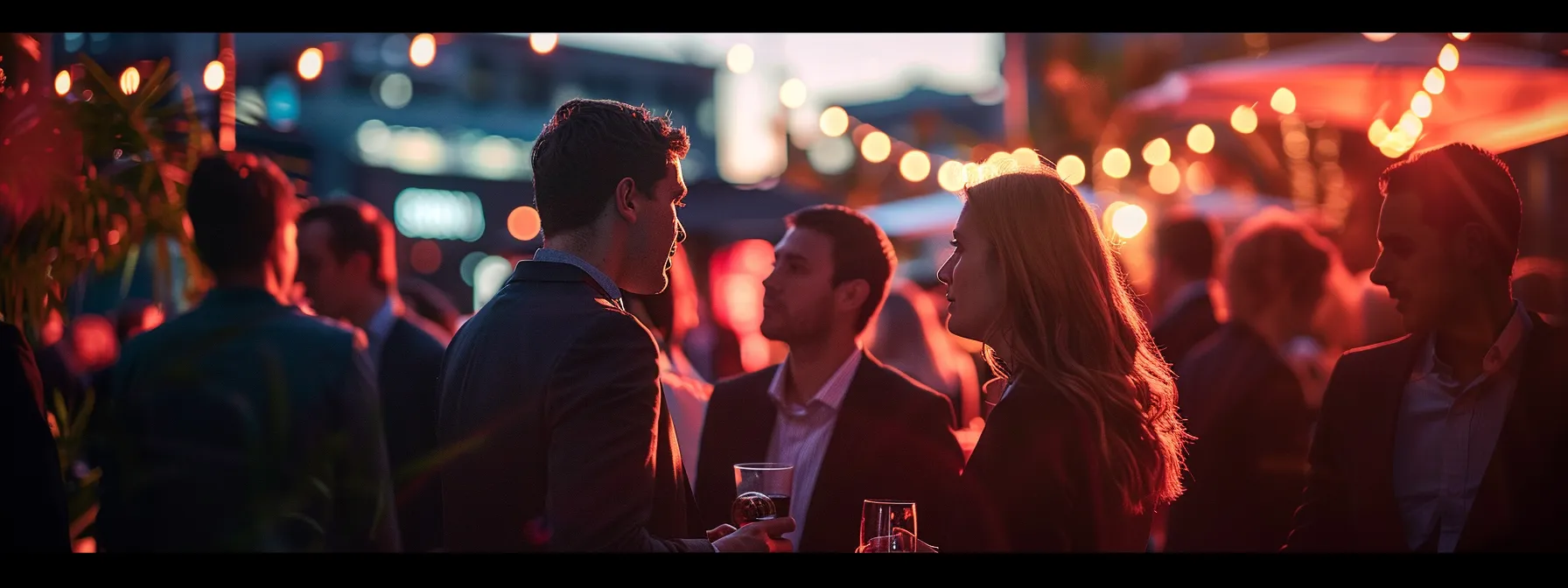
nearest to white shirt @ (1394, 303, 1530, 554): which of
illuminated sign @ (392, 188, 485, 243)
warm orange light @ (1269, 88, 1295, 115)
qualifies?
warm orange light @ (1269, 88, 1295, 115)

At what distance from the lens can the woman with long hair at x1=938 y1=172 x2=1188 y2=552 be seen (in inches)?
85.6

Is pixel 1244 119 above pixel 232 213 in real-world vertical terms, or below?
above

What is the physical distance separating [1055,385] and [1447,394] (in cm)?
113

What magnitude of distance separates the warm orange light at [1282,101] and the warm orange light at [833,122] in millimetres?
3642

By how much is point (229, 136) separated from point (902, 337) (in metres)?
2.90

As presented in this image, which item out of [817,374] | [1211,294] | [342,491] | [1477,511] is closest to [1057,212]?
[1477,511]

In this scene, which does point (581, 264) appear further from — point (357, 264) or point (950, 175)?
point (950, 175)

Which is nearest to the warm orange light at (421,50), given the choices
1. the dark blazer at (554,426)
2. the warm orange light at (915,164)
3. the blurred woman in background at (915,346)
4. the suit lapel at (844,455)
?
the suit lapel at (844,455)

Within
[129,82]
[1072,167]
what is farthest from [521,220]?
[129,82]

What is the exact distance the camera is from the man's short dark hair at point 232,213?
9.87 feet

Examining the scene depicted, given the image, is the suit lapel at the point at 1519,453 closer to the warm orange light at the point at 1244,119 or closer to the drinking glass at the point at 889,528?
the drinking glass at the point at 889,528

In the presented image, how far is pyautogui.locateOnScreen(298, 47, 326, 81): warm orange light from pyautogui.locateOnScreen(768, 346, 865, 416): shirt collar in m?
2.09

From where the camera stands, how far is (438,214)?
Answer: 166ft
